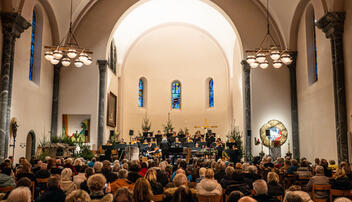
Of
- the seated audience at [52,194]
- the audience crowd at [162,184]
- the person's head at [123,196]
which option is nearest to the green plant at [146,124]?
the audience crowd at [162,184]

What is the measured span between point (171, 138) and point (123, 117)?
7917 millimetres

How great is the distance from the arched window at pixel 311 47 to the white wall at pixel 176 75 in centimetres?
880

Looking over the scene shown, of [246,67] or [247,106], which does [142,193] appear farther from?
[246,67]

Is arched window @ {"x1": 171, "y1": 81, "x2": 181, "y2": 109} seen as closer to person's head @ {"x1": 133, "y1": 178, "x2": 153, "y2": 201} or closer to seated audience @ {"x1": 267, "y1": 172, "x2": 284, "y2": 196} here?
seated audience @ {"x1": 267, "y1": 172, "x2": 284, "y2": 196}

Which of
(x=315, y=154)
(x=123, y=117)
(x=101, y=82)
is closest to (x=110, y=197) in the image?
(x=315, y=154)

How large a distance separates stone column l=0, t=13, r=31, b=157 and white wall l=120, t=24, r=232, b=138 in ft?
38.7

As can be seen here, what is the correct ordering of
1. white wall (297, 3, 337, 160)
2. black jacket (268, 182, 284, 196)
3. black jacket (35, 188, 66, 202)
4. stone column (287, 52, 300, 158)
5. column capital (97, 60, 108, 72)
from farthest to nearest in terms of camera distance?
column capital (97, 60, 108, 72)
stone column (287, 52, 300, 158)
white wall (297, 3, 337, 160)
black jacket (268, 182, 284, 196)
black jacket (35, 188, 66, 202)

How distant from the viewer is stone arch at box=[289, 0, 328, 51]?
13039 millimetres

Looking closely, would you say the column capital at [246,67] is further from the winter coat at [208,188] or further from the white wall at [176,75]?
the winter coat at [208,188]

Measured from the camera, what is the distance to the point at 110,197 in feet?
14.0

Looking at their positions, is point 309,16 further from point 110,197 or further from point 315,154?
point 110,197

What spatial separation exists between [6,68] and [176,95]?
1507cm

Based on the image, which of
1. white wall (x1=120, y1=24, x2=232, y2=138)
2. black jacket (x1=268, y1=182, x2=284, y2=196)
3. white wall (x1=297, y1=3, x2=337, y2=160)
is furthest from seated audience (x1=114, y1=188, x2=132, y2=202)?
white wall (x1=120, y1=24, x2=232, y2=138)

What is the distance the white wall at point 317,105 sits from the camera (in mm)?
12883
